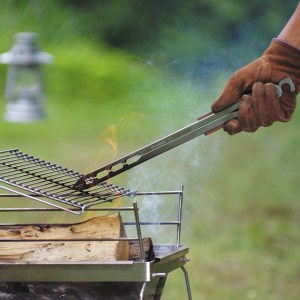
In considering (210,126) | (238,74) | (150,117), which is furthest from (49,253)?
(150,117)

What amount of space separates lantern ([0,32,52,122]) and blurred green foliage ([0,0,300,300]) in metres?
0.14

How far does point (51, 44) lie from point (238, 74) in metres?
4.33

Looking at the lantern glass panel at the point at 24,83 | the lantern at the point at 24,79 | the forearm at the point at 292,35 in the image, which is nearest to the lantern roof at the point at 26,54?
the lantern at the point at 24,79

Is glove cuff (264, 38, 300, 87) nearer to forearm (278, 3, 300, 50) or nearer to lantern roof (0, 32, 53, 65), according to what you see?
forearm (278, 3, 300, 50)

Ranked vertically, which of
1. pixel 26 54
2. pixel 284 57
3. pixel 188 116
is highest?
pixel 26 54

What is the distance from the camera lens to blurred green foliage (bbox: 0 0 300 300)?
16.5ft

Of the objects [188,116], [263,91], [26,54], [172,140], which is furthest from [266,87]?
[26,54]

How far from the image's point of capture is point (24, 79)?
7.02m

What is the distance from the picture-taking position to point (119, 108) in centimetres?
681

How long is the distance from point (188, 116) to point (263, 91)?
2.64m

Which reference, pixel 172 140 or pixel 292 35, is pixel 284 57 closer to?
pixel 292 35

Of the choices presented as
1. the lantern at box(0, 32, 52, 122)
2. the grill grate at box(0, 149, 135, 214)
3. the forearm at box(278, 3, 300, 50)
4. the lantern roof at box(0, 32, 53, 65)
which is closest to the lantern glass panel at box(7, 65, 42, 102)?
the lantern at box(0, 32, 52, 122)

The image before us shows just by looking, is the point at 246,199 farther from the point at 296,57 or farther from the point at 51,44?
the point at 296,57

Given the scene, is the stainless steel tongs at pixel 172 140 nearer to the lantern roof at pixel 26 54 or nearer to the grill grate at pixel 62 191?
the grill grate at pixel 62 191
